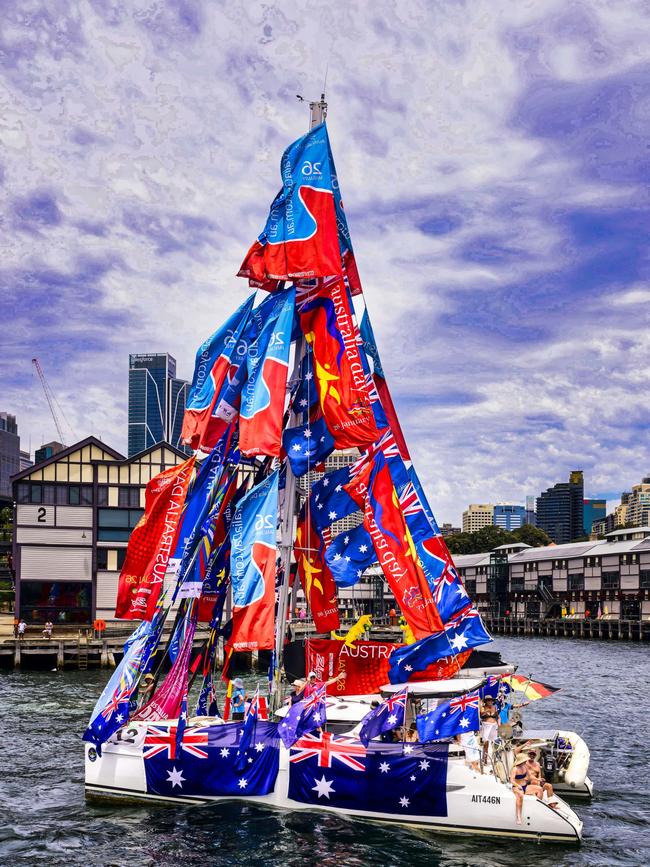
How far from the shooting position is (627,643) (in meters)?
102

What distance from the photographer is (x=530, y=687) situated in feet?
94.6

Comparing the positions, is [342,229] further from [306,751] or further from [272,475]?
[306,751]

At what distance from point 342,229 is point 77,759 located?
21.5 metres

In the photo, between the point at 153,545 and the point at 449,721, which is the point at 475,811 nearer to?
the point at 449,721

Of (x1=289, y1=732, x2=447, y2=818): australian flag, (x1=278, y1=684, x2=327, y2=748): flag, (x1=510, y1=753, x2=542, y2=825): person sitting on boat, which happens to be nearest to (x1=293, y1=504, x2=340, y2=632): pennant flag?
(x1=278, y1=684, x2=327, y2=748): flag

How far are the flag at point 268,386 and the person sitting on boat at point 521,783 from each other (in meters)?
10.5

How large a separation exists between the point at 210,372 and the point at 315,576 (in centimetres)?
726

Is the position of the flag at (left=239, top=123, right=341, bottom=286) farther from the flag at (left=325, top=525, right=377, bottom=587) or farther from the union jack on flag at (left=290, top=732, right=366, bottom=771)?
the union jack on flag at (left=290, top=732, right=366, bottom=771)

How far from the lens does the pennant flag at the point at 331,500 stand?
27.7 metres

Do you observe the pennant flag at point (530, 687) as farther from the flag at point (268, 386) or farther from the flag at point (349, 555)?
the flag at point (268, 386)

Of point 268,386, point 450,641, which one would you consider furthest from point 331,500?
point 450,641

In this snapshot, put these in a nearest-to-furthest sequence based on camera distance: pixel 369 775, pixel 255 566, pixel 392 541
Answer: pixel 369 775
pixel 255 566
pixel 392 541

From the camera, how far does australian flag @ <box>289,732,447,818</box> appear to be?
910 inches

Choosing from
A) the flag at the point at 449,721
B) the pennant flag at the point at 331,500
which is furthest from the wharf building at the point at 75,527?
the flag at the point at 449,721
